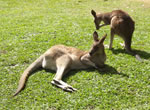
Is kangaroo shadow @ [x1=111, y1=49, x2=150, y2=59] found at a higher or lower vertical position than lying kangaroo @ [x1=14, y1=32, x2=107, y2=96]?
lower

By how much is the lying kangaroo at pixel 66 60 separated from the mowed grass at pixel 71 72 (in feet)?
0.55

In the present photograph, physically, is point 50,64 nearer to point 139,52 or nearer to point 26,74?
point 26,74

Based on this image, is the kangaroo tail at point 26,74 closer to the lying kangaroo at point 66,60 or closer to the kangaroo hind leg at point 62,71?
the lying kangaroo at point 66,60

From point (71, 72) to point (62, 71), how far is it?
1.19ft

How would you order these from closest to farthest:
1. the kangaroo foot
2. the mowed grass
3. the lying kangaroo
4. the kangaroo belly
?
1. the mowed grass
2. the kangaroo foot
3. the lying kangaroo
4. the kangaroo belly

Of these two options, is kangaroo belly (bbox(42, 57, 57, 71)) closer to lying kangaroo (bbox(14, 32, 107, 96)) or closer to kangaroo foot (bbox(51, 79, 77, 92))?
lying kangaroo (bbox(14, 32, 107, 96))

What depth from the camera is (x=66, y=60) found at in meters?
4.77

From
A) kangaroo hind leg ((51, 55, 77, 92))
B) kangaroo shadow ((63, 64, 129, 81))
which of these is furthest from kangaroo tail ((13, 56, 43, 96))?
kangaroo shadow ((63, 64, 129, 81))

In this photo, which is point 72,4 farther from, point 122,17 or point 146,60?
point 146,60

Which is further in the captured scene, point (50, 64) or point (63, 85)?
point (50, 64)

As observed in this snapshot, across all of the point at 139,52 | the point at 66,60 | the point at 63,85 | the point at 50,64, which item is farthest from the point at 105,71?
the point at 139,52

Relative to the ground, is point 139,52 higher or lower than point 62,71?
lower

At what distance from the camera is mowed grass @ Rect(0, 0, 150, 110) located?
3.83 m

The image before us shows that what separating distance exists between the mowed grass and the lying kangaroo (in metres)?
0.17
